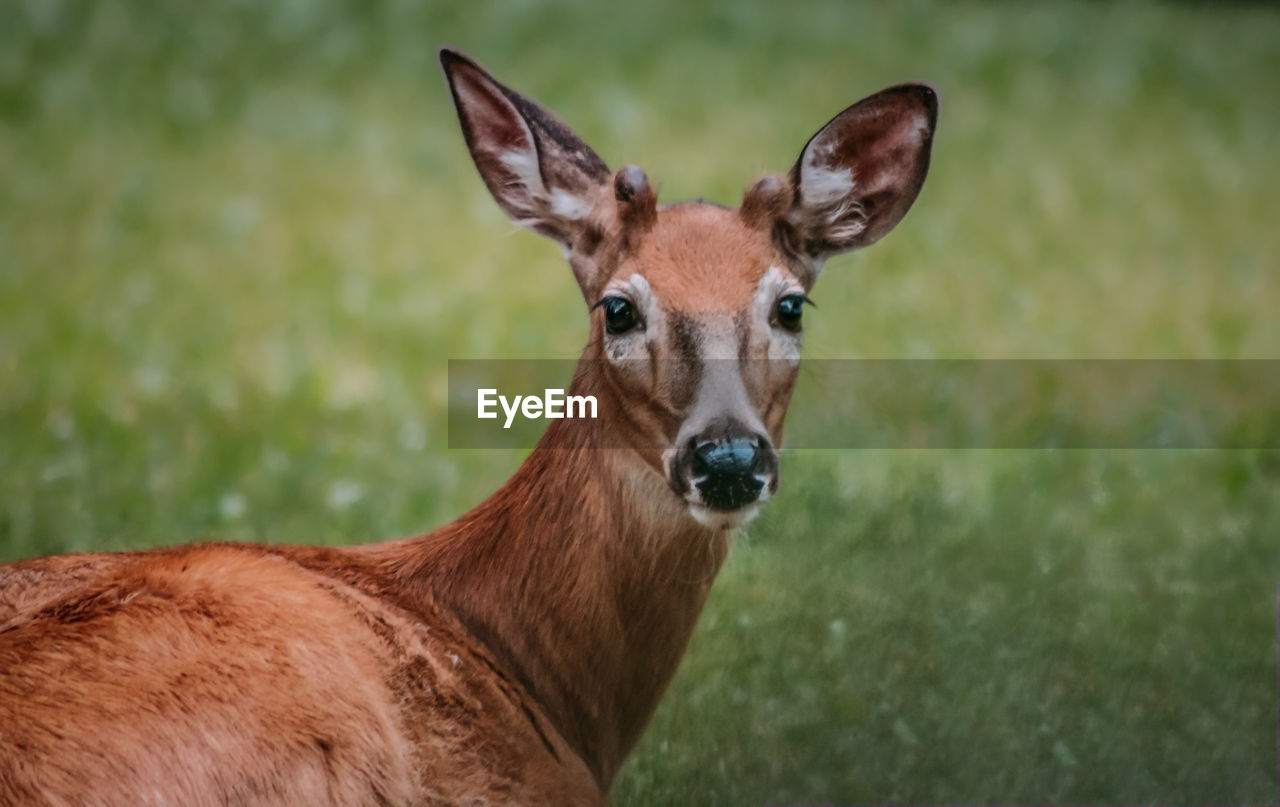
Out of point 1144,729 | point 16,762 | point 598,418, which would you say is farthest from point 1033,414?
point 16,762

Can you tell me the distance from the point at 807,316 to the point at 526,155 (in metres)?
4.59

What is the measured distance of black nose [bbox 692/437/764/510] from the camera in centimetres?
429

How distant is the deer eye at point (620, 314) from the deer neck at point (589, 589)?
0.24 meters

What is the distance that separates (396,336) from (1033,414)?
141 inches

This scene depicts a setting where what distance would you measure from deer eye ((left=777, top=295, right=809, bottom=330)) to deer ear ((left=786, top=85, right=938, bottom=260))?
0.30 metres

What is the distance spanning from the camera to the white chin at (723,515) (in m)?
4.35

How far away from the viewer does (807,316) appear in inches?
373

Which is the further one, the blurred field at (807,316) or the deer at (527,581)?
the blurred field at (807,316)
